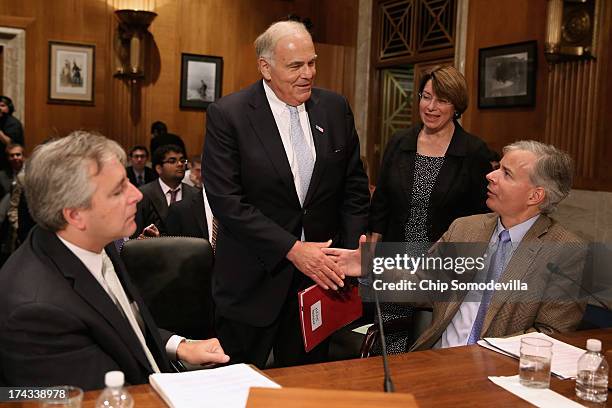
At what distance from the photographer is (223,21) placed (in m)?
9.07

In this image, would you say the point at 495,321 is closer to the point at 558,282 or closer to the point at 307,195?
the point at 558,282

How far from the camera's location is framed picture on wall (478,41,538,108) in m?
5.91

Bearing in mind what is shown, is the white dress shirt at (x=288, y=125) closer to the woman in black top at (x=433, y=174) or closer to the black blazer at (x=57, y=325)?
the woman in black top at (x=433, y=174)

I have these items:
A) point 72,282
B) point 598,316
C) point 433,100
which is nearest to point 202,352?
point 72,282

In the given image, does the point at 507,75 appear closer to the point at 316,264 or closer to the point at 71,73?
the point at 316,264

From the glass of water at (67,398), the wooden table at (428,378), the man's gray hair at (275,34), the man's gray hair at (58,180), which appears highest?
the man's gray hair at (275,34)

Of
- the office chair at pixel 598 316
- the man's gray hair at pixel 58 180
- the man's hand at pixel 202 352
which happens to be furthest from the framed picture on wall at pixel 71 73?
the man's gray hair at pixel 58 180

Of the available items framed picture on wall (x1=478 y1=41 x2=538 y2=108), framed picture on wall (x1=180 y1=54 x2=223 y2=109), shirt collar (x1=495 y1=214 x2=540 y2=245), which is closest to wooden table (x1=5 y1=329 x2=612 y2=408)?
shirt collar (x1=495 y1=214 x2=540 y2=245)

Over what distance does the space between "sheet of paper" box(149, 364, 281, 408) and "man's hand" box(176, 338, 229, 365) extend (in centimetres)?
21

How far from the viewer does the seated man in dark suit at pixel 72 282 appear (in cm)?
147

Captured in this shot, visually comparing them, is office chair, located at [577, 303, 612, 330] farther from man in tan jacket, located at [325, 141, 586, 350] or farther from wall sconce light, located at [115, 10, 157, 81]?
wall sconce light, located at [115, 10, 157, 81]

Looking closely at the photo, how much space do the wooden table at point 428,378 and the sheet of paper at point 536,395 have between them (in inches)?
0.9

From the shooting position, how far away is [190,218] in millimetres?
3969

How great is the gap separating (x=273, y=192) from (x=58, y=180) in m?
1.06
